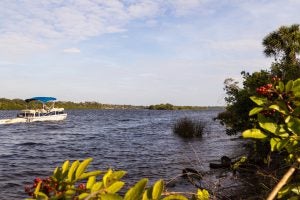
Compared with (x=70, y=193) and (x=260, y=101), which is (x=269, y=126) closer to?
(x=260, y=101)

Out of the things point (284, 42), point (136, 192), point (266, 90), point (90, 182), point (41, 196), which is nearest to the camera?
point (136, 192)

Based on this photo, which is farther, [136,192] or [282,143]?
[282,143]

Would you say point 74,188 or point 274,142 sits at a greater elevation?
point 274,142

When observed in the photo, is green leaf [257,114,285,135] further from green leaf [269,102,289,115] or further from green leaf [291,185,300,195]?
green leaf [291,185,300,195]

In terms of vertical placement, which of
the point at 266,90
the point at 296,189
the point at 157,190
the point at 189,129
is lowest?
the point at 189,129

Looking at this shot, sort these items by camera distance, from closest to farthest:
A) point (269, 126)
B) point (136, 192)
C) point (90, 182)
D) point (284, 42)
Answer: point (136, 192)
point (90, 182)
point (269, 126)
point (284, 42)

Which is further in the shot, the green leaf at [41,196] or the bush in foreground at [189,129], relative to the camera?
the bush in foreground at [189,129]

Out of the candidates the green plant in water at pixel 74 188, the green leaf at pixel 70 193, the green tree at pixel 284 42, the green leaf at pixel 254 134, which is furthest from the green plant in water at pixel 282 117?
the green tree at pixel 284 42

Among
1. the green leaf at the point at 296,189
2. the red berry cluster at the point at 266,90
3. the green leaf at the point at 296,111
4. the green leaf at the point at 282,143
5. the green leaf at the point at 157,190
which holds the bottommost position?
the green leaf at the point at 296,189

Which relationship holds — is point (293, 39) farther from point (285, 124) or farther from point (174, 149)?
point (285, 124)

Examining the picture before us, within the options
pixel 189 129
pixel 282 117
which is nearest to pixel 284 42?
pixel 189 129

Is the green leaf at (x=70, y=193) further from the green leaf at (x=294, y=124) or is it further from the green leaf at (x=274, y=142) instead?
the green leaf at (x=294, y=124)

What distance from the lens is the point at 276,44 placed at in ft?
103

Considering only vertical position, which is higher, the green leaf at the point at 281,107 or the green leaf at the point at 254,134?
the green leaf at the point at 281,107
